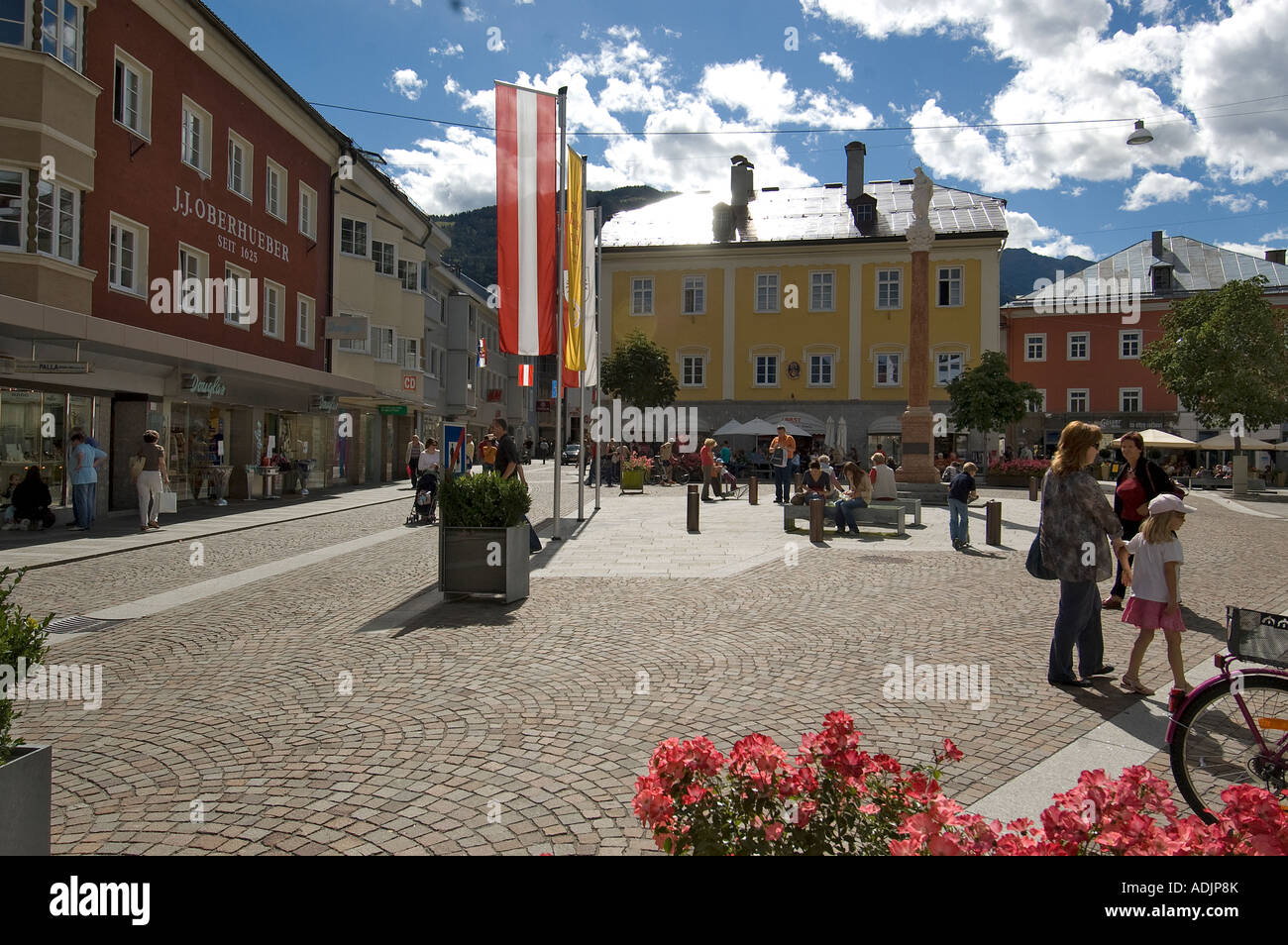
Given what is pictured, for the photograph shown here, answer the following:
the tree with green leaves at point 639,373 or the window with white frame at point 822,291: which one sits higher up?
the window with white frame at point 822,291

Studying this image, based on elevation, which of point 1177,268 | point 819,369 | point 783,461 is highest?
point 1177,268

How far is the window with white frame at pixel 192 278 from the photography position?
815 inches

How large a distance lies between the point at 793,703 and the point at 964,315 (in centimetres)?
4296

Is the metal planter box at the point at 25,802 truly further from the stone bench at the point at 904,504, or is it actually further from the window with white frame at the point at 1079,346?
the window with white frame at the point at 1079,346

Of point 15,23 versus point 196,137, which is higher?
point 196,137

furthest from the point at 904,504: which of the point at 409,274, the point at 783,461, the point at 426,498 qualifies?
the point at 409,274

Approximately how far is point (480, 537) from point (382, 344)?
26853 millimetres

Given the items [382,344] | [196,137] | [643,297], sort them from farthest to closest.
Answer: [643,297] < [382,344] < [196,137]

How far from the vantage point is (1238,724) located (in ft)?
12.3

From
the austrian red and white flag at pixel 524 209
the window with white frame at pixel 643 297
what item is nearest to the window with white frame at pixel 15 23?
the austrian red and white flag at pixel 524 209

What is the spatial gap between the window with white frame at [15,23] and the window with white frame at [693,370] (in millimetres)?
34824

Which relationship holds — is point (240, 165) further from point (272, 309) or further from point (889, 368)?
point (889, 368)
